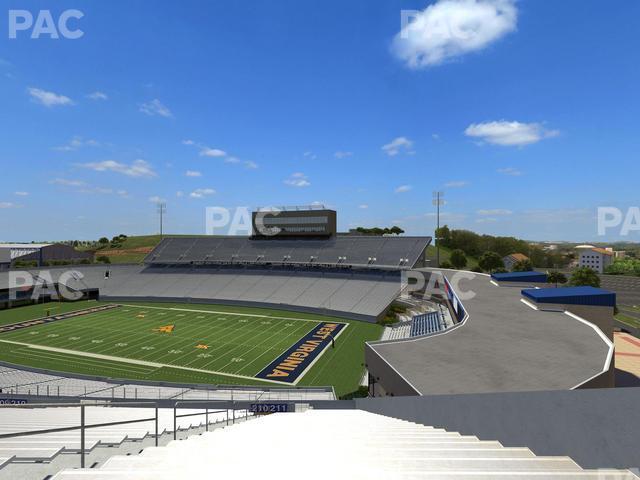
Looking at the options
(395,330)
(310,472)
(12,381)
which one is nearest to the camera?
(310,472)

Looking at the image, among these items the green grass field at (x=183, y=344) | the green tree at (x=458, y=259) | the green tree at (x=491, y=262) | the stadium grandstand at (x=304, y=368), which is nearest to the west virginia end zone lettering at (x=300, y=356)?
the stadium grandstand at (x=304, y=368)

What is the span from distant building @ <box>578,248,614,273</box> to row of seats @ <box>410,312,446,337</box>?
113 m

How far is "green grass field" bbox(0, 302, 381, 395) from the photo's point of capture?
26.5 metres

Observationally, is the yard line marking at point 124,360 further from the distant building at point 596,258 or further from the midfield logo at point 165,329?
the distant building at point 596,258

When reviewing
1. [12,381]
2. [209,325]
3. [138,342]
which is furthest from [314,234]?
[12,381]

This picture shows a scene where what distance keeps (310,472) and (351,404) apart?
16.0 m

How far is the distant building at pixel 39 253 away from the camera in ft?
257

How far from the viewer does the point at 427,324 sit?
33906 mm

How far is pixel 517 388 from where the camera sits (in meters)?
13.6

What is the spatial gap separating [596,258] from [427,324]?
120 m

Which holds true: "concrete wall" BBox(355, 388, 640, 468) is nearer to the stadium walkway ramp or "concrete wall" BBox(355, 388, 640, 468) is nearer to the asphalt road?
the stadium walkway ramp

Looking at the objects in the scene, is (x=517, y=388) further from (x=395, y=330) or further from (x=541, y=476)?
(x=395, y=330)

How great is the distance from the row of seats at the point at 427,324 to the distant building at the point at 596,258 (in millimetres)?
112770

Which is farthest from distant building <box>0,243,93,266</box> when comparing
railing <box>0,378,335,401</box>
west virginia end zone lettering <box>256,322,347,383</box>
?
west virginia end zone lettering <box>256,322,347,383</box>
